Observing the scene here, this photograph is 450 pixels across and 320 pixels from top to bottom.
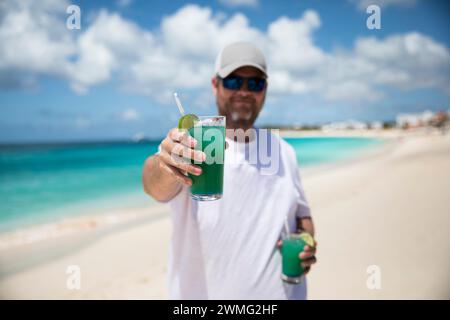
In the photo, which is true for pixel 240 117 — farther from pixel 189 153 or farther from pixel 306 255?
pixel 306 255

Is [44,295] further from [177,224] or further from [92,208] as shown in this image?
[92,208]

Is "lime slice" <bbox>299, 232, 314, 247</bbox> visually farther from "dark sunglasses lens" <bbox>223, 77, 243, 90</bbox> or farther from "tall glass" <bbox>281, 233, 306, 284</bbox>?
"dark sunglasses lens" <bbox>223, 77, 243, 90</bbox>

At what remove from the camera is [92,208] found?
9.12 meters

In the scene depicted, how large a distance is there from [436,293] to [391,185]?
653 cm

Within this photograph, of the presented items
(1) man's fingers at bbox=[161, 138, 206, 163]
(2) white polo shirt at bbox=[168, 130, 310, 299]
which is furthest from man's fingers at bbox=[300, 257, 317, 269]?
(1) man's fingers at bbox=[161, 138, 206, 163]

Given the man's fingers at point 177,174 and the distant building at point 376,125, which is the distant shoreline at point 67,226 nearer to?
the man's fingers at point 177,174

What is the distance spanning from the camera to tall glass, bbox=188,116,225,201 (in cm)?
131

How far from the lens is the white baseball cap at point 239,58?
178 cm

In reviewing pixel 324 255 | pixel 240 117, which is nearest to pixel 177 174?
pixel 240 117

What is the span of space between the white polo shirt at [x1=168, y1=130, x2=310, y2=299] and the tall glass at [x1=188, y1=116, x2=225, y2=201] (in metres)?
0.26

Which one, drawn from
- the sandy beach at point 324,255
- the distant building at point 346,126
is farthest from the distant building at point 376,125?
the sandy beach at point 324,255

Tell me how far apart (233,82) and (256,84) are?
0.14 metres

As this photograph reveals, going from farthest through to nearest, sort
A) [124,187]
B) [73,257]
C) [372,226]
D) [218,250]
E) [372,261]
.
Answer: [124,187]
[372,226]
[73,257]
[372,261]
[218,250]
